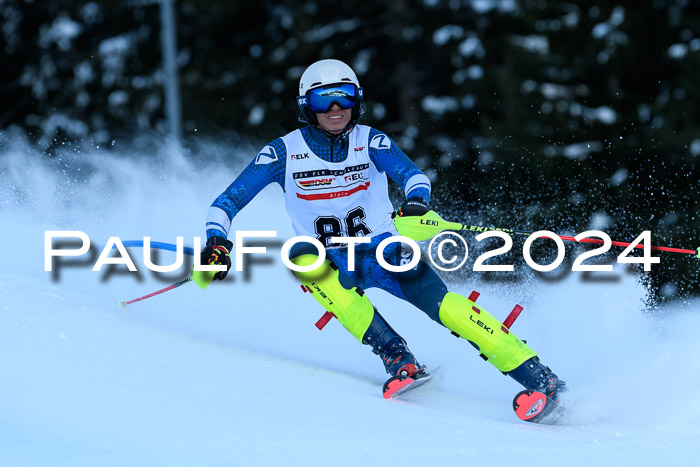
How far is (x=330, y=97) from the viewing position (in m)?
5.25

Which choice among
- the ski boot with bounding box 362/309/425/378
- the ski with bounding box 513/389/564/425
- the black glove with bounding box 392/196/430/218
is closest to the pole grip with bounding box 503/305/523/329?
the ski with bounding box 513/389/564/425

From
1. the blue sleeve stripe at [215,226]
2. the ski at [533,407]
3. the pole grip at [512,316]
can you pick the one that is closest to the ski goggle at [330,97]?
the blue sleeve stripe at [215,226]

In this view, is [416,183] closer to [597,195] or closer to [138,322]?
[138,322]

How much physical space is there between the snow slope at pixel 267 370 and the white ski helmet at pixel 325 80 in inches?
50.4

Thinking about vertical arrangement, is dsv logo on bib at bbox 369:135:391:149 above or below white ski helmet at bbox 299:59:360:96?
below

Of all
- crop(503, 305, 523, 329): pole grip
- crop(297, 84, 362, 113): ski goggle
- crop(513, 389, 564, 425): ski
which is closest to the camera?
crop(513, 389, 564, 425): ski

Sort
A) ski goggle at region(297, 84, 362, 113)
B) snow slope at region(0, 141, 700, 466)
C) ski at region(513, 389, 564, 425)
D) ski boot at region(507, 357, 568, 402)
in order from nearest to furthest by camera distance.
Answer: snow slope at region(0, 141, 700, 466), ski at region(513, 389, 564, 425), ski boot at region(507, 357, 568, 402), ski goggle at region(297, 84, 362, 113)

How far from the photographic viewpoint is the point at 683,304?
22.4 feet

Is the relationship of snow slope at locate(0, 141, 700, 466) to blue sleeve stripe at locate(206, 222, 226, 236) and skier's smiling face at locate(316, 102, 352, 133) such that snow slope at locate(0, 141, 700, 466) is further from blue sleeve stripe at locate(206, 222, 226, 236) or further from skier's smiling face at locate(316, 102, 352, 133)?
skier's smiling face at locate(316, 102, 352, 133)

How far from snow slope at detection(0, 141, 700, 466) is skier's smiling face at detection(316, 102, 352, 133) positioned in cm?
122

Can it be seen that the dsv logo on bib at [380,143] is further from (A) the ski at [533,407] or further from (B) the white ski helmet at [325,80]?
(A) the ski at [533,407]

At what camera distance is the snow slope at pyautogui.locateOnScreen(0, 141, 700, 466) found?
383 centimetres

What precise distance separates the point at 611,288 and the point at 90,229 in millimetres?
3977

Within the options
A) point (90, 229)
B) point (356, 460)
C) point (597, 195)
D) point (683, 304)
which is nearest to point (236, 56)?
point (597, 195)
